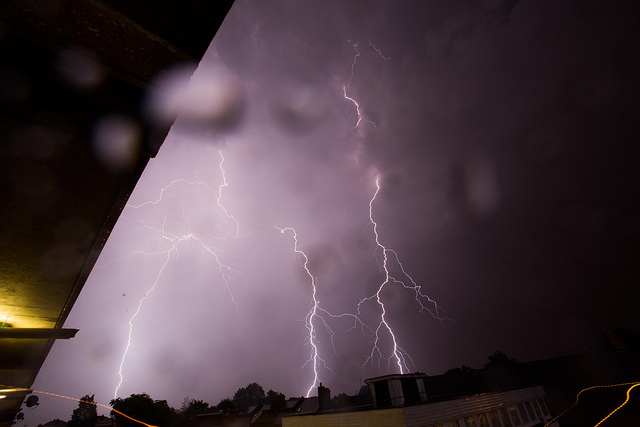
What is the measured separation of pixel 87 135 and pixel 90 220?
111 cm

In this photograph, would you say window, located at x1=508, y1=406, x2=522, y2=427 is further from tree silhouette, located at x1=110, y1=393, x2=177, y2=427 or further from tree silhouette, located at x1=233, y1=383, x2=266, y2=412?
tree silhouette, located at x1=233, y1=383, x2=266, y2=412

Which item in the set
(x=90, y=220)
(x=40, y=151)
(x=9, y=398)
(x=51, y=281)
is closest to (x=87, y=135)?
(x=40, y=151)

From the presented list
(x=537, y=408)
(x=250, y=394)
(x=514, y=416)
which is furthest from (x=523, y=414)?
(x=250, y=394)

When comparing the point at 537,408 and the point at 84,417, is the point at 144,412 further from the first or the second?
the point at 537,408

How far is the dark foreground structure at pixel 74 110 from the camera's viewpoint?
1.15m

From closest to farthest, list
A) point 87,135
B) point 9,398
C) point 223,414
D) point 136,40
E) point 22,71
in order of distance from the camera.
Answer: point 136,40, point 22,71, point 87,135, point 9,398, point 223,414

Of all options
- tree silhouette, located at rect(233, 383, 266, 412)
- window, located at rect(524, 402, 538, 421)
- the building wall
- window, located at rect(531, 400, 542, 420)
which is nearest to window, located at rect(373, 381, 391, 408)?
the building wall

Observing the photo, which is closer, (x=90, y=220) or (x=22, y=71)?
(x=22, y=71)

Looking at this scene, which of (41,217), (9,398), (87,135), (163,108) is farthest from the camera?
(9,398)

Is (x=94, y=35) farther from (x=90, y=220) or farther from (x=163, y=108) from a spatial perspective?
(x=90, y=220)

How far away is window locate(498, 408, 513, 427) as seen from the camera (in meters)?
11.4

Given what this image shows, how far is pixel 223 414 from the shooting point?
25.5m

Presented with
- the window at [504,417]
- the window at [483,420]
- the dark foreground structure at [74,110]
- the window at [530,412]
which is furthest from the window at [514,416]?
the dark foreground structure at [74,110]

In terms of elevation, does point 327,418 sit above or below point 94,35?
below
